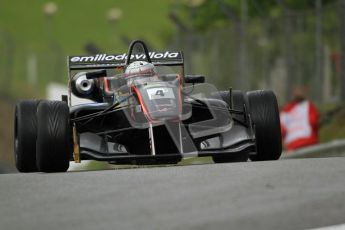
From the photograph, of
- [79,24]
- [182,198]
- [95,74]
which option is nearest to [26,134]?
[95,74]

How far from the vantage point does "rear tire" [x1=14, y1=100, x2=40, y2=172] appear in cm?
1277

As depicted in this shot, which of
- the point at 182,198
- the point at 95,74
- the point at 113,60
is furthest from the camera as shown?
the point at 113,60

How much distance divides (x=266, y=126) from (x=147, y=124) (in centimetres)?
128

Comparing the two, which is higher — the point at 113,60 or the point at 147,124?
the point at 113,60

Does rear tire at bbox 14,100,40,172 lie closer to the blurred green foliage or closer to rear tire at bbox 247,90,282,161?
rear tire at bbox 247,90,282,161

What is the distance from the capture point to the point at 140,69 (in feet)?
43.5

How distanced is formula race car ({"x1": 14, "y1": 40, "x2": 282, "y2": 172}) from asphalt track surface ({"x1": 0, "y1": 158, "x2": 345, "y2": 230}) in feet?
7.43

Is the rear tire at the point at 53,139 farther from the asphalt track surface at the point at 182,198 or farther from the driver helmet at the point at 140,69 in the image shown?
the asphalt track surface at the point at 182,198

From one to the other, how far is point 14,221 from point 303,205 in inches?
64.1

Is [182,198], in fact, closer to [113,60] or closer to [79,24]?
[113,60]

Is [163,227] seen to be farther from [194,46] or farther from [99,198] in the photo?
[194,46]

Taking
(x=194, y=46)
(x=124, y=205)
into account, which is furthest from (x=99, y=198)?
(x=194, y=46)

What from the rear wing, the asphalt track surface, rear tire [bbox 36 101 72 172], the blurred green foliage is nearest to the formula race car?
rear tire [bbox 36 101 72 172]

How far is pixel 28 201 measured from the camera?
316 inches
